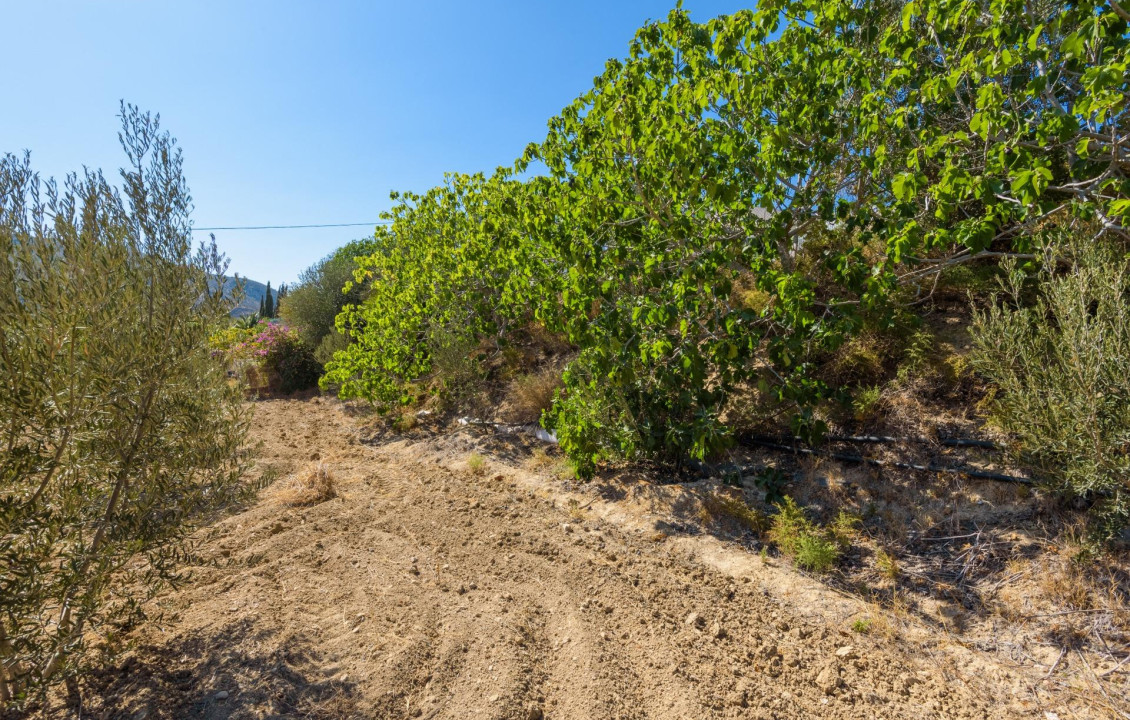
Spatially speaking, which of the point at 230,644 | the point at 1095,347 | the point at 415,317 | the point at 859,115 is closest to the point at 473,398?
the point at 415,317

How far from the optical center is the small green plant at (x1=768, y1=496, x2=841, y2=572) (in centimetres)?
320

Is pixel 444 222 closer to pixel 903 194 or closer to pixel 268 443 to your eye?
pixel 268 443

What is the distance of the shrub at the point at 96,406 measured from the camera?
1920 mm

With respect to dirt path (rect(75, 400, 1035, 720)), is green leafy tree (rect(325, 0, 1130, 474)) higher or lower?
higher

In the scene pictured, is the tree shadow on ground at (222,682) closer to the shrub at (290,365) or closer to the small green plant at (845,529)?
the small green plant at (845,529)

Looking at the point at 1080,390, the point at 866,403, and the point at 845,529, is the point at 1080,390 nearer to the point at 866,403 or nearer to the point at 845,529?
the point at 845,529

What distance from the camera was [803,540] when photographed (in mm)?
3287

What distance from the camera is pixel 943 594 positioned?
2.90 metres

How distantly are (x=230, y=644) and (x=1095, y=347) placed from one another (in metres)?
4.59

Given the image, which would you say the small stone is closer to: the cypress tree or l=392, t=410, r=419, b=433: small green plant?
l=392, t=410, r=419, b=433: small green plant

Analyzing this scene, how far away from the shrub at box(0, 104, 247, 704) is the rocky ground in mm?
437

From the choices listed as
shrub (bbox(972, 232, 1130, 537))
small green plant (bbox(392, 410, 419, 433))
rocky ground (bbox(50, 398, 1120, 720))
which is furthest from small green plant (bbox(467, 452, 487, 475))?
shrub (bbox(972, 232, 1130, 537))

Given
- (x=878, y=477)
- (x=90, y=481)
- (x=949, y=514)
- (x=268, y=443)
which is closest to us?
(x=90, y=481)

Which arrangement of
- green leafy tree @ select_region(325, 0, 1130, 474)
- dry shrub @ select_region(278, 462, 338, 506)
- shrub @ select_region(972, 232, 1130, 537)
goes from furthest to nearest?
dry shrub @ select_region(278, 462, 338, 506) → green leafy tree @ select_region(325, 0, 1130, 474) → shrub @ select_region(972, 232, 1130, 537)
